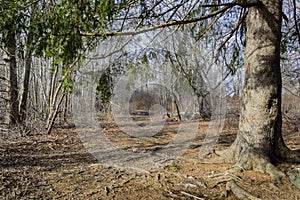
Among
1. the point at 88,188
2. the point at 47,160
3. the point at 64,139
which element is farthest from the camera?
the point at 64,139

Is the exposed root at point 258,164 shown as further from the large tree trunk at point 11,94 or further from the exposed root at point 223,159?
the large tree trunk at point 11,94

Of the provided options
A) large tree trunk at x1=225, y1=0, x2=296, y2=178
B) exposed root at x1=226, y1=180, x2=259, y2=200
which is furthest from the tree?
exposed root at x1=226, y1=180, x2=259, y2=200

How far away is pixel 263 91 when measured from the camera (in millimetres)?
3205

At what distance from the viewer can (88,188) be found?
2979 mm

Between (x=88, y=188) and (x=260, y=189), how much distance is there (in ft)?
7.19

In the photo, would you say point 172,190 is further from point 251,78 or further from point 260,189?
point 251,78

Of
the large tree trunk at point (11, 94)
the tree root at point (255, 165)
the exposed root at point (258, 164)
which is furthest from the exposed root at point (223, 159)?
the large tree trunk at point (11, 94)

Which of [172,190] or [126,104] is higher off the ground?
[126,104]

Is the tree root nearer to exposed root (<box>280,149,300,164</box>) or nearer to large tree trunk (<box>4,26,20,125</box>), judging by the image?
exposed root (<box>280,149,300,164</box>)

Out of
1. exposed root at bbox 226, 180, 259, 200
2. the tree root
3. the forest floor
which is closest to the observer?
exposed root at bbox 226, 180, 259, 200

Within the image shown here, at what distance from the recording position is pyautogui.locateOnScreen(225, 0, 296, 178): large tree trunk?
3203mm

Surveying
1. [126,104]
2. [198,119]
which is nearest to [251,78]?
[198,119]

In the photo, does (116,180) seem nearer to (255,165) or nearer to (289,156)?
(255,165)

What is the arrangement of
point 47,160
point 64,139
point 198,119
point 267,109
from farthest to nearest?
point 198,119 → point 64,139 → point 47,160 → point 267,109
